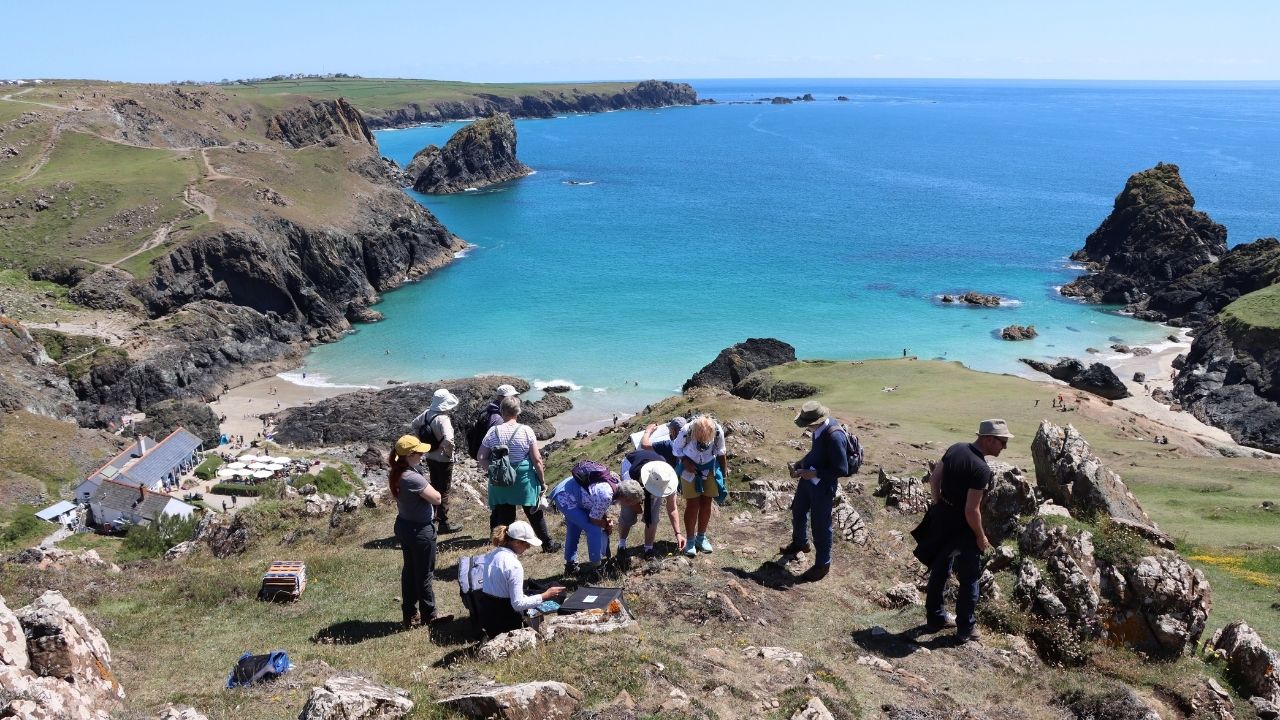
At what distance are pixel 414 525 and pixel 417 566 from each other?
2.08ft

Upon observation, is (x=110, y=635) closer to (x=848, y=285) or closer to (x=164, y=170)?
(x=848, y=285)

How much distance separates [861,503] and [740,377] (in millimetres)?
37647

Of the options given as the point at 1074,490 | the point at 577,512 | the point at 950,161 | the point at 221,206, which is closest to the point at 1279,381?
the point at 1074,490

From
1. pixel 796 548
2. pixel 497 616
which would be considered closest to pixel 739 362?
pixel 796 548

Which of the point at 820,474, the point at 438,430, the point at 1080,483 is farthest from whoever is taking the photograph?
the point at 1080,483

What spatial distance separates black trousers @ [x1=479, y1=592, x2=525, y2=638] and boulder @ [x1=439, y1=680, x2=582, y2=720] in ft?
6.08

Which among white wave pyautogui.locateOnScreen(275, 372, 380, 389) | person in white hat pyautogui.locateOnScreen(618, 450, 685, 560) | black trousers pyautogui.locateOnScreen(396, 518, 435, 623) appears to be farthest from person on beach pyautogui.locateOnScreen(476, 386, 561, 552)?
white wave pyautogui.locateOnScreen(275, 372, 380, 389)

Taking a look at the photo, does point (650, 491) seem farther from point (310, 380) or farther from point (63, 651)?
point (310, 380)

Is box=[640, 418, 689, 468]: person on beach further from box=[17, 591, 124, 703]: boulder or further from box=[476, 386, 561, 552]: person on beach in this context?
box=[17, 591, 124, 703]: boulder

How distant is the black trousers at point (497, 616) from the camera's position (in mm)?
10367

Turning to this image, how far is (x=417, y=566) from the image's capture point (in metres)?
11.1

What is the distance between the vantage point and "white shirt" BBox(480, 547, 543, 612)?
33.3ft

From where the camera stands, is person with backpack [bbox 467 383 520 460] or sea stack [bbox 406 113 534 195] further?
sea stack [bbox 406 113 534 195]

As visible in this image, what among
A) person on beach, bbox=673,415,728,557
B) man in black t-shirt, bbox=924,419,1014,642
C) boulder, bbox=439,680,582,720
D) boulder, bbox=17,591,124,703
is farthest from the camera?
person on beach, bbox=673,415,728,557
